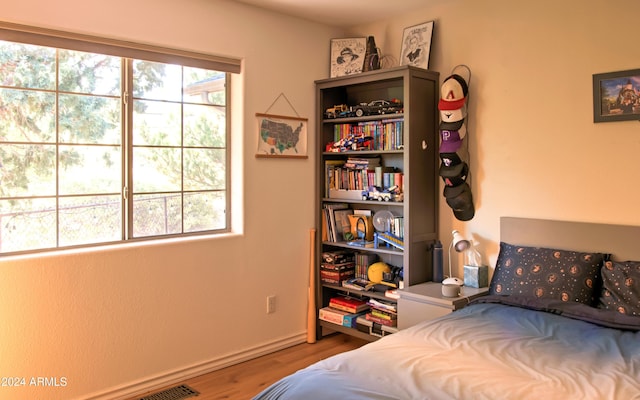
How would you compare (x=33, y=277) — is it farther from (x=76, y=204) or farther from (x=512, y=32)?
(x=512, y=32)

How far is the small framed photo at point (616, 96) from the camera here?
279 cm

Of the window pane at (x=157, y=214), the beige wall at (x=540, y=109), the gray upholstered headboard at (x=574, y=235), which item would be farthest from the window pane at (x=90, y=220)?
the gray upholstered headboard at (x=574, y=235)

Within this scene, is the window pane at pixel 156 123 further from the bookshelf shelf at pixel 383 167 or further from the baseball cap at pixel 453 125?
the baseball cap at pixel 453 125

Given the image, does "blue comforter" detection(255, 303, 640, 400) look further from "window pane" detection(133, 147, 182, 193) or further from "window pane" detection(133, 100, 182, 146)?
"window pane" detection(133, 100, 182, 146)

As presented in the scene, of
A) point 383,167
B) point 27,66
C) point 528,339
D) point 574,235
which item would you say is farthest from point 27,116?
point 574,235

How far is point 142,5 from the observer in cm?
305

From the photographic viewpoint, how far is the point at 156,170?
3.27m

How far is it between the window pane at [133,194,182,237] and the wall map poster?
0.70 metres

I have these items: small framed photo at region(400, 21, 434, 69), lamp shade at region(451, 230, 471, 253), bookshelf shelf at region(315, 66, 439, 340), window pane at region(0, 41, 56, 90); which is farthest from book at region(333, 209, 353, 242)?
window pane at region(0, 41, 56, 90)

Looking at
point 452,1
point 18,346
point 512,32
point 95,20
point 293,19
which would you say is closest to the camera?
point 18,346

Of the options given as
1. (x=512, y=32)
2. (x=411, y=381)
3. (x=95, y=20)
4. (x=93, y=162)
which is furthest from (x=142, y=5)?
(x=411, y=381)

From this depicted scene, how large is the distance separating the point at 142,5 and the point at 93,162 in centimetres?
98

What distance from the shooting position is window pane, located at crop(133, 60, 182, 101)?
125 inches

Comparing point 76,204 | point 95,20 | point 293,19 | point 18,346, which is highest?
point 293,19
